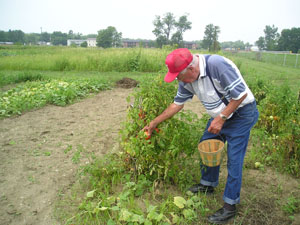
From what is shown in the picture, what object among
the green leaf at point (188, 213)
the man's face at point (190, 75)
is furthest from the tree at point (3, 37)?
the green leaf at point (188, 213)

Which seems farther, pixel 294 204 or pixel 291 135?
pixel 291 135

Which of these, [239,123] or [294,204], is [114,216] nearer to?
[239,123]

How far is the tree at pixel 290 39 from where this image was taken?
5538cm

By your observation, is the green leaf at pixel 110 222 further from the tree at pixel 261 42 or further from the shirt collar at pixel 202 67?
the tree at pixel 261 42

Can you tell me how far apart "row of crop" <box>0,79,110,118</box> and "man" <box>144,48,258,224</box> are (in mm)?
4498

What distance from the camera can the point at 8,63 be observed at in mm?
13164

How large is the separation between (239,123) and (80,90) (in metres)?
6.12

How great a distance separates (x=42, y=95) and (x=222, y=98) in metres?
5.59

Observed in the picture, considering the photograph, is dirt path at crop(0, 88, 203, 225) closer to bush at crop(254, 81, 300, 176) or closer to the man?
the man

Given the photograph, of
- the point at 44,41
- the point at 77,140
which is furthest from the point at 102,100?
the point at 44,41

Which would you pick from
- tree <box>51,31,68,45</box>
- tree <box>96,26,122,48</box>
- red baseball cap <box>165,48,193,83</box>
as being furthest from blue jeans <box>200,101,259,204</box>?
tree <box>51,31,68,45</box>

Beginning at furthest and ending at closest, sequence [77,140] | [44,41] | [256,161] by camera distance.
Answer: [44,41] → [77,140] → [256,161]

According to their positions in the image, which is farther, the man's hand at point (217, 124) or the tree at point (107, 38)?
the tree at point (107, 38)

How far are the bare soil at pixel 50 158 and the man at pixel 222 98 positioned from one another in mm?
508
